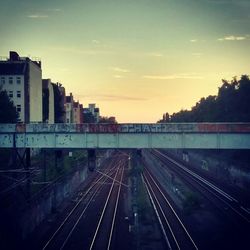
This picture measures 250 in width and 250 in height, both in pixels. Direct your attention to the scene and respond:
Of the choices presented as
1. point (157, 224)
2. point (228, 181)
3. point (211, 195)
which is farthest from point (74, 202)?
point (228, 181)

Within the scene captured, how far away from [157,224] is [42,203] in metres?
10.1

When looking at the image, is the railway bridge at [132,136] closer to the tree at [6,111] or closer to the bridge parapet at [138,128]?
the bridge parapet at [138,128]

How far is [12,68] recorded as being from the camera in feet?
186

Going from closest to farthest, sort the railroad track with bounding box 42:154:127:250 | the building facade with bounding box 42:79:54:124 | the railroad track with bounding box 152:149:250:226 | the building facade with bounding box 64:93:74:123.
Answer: the railroad track with bounding box 42:154:127:250 → the railroad track with bounding box 152:149:250:226 → the building facade with bounding box 42:79:54:124 → the building facade with bounding box 64:93:74:123

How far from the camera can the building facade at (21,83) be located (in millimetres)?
55625

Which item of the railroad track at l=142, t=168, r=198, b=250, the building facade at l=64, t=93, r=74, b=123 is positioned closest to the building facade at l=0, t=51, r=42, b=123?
the railroad track at l=142, t=168, r=198, b=250

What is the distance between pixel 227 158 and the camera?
53938mm

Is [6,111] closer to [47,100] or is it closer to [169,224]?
[169,224]

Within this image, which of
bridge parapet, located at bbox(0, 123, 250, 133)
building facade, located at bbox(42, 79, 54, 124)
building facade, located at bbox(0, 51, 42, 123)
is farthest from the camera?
building facade, located at bbox(42, 79, 54, 124)

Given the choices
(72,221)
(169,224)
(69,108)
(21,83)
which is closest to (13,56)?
(21,83)

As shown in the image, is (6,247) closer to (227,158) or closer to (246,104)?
(227,158)

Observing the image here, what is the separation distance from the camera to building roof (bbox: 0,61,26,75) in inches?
2207

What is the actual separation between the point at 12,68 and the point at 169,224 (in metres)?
37.6

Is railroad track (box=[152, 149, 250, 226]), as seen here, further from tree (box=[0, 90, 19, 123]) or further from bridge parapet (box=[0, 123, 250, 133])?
tree (box=[0, 90, 19, 123])
